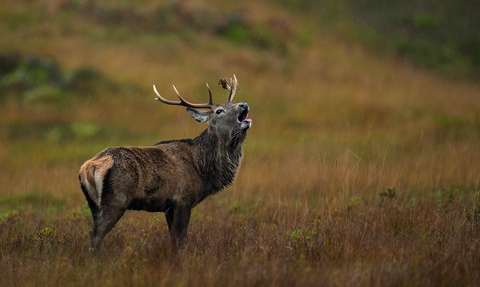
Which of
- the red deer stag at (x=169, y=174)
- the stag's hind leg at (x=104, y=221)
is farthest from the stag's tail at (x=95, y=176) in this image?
the stag's hind leg at (x=104, y=221)

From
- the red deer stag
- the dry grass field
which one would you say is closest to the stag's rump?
the red deer stag

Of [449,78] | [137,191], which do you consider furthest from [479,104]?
[137,191]

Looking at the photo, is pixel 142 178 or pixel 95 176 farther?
pixel 142 178

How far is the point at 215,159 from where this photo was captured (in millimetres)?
6809

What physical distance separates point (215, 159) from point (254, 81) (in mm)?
16721

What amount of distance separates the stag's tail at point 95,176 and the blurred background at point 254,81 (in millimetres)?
4222

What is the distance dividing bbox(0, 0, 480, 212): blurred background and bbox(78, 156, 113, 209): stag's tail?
166 inches

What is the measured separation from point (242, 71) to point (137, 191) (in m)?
18.4

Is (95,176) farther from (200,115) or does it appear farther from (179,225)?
(200,115)

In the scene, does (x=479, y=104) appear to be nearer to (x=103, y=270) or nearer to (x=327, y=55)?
(x=327, y=55)

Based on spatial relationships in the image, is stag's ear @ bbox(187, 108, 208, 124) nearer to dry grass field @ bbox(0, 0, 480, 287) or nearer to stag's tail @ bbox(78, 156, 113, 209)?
dry grass field @ bbox(0, 0, 480, 287)

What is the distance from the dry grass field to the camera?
511 cm

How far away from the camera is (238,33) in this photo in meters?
27.3

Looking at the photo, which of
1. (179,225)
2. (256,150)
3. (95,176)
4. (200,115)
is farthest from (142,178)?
(256,150)
